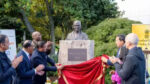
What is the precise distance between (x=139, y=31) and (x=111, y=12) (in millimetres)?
7256

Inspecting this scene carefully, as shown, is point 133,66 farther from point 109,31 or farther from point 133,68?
point 109,31

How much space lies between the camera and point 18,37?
57.7 ft

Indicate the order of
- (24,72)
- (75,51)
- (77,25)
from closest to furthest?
(24,72)
(75,51)
(77,25)

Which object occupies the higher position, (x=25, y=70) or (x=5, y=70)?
(x=5, y=70)

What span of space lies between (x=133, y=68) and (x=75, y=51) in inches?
102

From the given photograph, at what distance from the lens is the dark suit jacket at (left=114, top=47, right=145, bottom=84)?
3397 mm

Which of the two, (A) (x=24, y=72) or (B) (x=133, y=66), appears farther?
(A) (x=24, y=72)

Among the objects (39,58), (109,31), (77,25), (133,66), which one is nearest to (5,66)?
(39,58)

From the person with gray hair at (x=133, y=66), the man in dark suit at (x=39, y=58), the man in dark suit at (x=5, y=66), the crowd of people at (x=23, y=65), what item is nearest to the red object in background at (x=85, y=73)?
the crowd of people at (x=23, y=65)

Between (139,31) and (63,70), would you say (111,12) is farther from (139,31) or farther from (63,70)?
(63,70)

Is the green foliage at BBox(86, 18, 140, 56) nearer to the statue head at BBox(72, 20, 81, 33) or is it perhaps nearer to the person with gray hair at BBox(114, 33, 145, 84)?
the statue head at BBox(72, 20, 81, 33)

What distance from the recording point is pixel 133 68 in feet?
11.2

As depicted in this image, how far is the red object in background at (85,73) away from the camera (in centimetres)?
523

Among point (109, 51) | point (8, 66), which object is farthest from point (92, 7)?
point (8, 66)
